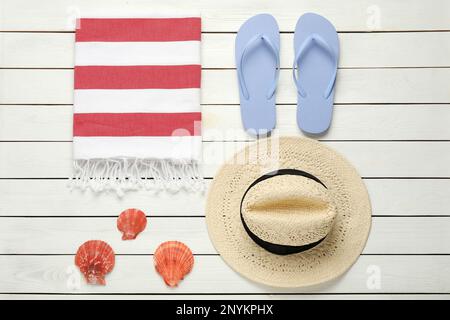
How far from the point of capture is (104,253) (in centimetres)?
138

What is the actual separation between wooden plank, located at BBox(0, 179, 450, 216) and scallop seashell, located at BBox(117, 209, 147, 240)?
0.9 inches

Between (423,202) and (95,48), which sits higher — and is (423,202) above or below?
below

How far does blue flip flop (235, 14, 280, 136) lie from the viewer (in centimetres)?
138

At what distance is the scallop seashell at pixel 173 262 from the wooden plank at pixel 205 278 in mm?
23

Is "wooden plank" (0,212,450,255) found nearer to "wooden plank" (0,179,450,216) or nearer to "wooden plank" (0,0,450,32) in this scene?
"wooden plank" (0,179,450,216)

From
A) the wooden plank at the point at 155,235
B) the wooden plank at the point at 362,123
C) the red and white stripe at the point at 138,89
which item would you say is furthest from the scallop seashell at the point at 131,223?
the wooden plank at the point at 362,123

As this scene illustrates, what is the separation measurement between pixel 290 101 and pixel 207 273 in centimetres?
59

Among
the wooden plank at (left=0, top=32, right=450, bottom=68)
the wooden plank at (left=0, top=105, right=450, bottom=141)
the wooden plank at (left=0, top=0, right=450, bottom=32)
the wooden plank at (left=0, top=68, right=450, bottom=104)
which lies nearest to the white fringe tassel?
the wooden plank at (left=0, top=105, right=450, bottom=141)

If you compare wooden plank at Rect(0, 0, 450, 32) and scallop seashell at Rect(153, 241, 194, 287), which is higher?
wooden plank at Rect(0, 0, 450, 32)

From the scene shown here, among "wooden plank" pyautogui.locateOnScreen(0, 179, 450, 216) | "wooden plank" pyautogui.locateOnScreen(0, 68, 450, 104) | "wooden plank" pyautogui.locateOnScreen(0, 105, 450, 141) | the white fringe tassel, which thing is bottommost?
"wooden plank" pyautogui.locateOnScreen(0, 179, 450, 216)

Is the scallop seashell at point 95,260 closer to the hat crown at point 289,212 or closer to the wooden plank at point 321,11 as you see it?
the hat crown at point 289,212
